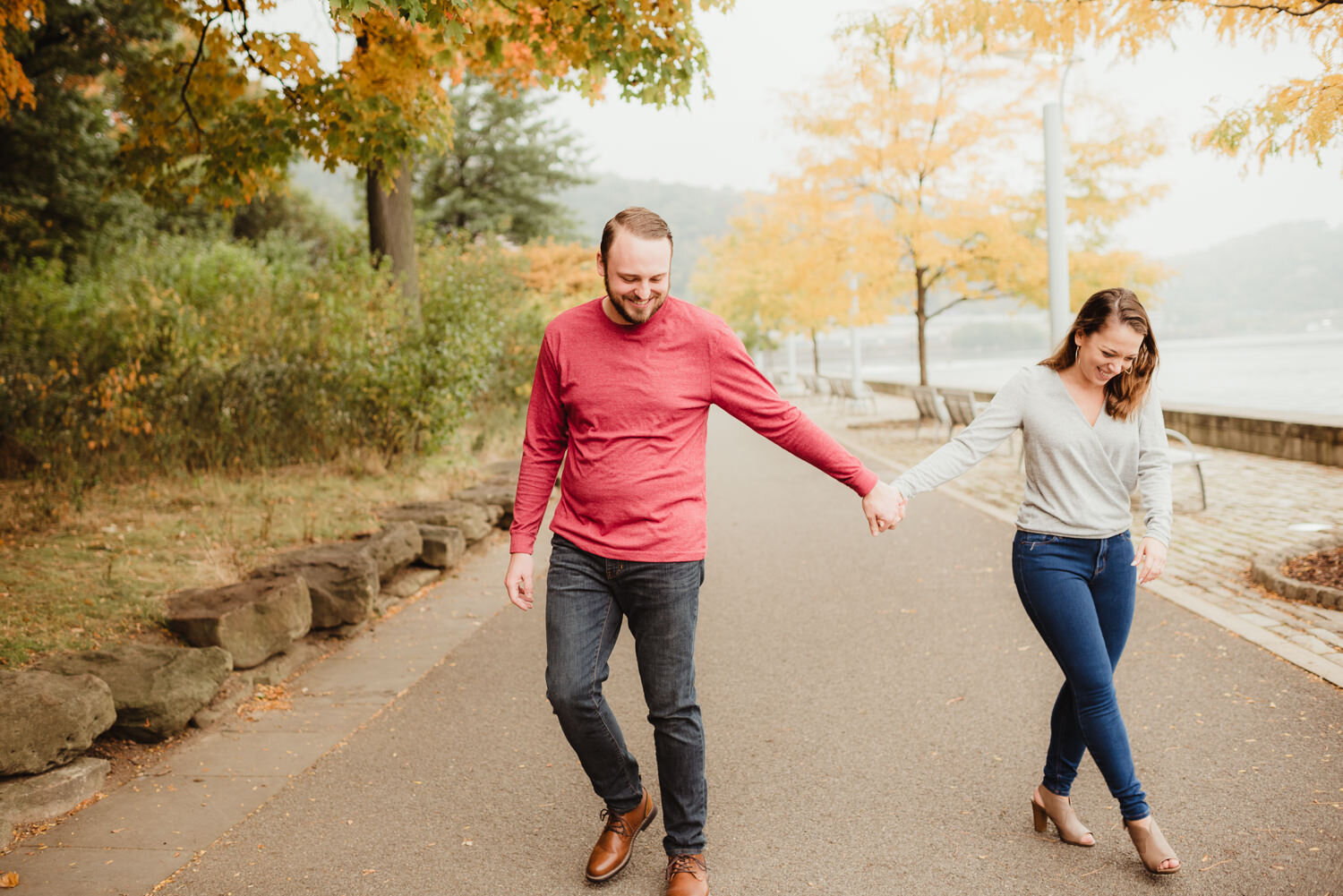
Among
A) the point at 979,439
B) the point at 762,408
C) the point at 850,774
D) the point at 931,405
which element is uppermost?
the point at 762,408

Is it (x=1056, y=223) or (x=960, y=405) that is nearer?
(x=1056, y=223)

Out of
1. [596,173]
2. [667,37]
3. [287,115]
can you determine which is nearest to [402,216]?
[287,115]

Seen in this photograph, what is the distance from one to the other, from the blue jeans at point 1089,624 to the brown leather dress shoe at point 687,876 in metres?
1.26

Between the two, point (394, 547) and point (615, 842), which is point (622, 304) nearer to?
point (615, 842)

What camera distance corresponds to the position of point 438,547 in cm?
855

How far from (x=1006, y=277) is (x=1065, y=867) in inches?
738

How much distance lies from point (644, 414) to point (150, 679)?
9.52ft

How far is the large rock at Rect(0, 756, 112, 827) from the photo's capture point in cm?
382

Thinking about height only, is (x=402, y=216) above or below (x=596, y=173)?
below

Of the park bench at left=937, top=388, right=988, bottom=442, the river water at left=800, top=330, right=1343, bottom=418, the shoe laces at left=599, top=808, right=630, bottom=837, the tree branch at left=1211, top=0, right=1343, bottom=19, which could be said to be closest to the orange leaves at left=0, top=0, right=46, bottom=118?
the shoe laces at left=599, top=808, right=630, bottom=837

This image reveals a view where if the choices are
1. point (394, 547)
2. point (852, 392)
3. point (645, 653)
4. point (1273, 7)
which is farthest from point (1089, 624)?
point (852, 392)

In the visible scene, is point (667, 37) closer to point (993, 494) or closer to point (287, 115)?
point (287, 115)

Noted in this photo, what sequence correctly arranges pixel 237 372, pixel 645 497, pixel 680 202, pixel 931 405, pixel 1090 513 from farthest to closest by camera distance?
pixel 680 202 < pixel 931 405 < pixel 237 372 < pixel 1090 513 < pixel 645 497

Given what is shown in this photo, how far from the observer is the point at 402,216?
45.4 feet
